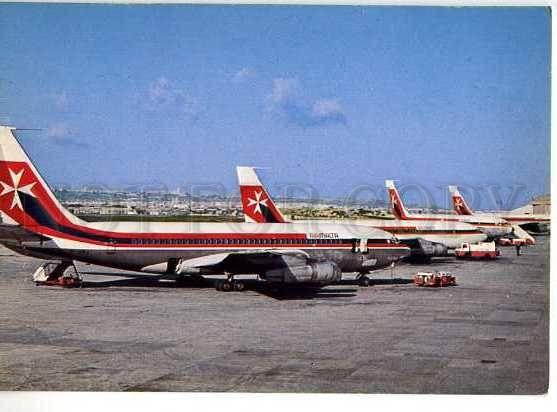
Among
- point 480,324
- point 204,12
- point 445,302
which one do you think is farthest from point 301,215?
point 204,12

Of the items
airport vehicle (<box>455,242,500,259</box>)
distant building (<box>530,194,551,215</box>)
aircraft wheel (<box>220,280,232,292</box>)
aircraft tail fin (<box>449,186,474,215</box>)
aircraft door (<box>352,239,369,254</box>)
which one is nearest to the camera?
distant building (<box>530,194,551,215</box>)

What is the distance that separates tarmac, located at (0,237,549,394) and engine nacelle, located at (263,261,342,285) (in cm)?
35

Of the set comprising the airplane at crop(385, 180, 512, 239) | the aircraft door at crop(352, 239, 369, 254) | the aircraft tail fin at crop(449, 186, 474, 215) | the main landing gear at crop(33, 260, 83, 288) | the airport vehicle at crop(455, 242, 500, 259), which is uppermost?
the aircraft tail fin at crop(449, 186, 474, 215)

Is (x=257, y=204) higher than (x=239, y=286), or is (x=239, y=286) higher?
(x=257, y=204)

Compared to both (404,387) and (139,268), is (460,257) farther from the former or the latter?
(404,387)

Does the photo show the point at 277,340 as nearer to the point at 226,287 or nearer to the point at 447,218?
the point at 226,287

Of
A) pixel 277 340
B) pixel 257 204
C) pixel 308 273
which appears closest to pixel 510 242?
pixel 257 204

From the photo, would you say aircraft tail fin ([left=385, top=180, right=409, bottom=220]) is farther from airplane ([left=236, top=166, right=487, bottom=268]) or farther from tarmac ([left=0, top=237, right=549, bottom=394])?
tarmac ([left=0, top=237, right=549, bottom=394])

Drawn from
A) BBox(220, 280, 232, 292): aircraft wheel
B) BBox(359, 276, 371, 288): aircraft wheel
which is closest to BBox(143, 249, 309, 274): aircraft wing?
BBox(220, 280, 232, 292): aircraft wheel

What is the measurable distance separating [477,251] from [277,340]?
16.7 meters

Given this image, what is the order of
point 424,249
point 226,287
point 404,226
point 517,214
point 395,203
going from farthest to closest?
point 424,249 < point 404,226 < point 226,287 < point 395,203 < point 517,214

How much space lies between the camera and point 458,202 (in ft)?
50.0

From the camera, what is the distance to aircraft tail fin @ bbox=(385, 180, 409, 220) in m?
13.7

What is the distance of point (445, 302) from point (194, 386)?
7.12 meters
